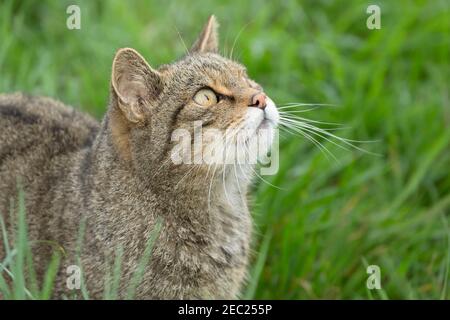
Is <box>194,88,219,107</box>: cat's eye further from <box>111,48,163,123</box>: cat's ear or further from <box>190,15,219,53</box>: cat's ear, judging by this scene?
<box>190,15,219,53</box>: cat's ear

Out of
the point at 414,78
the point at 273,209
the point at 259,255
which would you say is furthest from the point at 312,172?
the point at 414,78

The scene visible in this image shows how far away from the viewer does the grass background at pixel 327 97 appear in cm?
495

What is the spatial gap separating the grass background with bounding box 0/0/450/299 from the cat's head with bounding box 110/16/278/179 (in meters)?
1.03

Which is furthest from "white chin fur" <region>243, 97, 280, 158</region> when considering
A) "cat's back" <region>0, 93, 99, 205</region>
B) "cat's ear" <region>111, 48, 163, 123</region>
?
"cat's back" <region>0, 93, 99, 205</region>

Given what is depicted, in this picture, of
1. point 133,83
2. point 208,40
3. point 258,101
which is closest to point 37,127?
point 133,83

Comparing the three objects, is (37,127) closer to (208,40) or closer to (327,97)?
(208,40)

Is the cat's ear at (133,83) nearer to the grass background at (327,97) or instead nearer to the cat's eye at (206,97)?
the cat's eye at (206,97)

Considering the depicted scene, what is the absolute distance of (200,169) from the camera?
375cm

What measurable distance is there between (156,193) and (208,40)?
96cm

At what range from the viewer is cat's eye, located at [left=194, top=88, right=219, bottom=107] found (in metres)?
3.81

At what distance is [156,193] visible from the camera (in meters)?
3.86

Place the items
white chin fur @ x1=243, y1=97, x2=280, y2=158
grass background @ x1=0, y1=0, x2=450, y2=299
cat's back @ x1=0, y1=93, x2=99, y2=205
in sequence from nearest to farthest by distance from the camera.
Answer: white chin fur @ x1=243, y1=97, x2=280, y2=158
cat's back @ x1=0, y1=93, x2=99, y2=205
grass background @ x1=0, y1=0, x2=450, y2=299

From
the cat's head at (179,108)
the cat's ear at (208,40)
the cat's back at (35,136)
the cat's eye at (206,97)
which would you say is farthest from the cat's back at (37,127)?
the cat's eye at (206,97)
